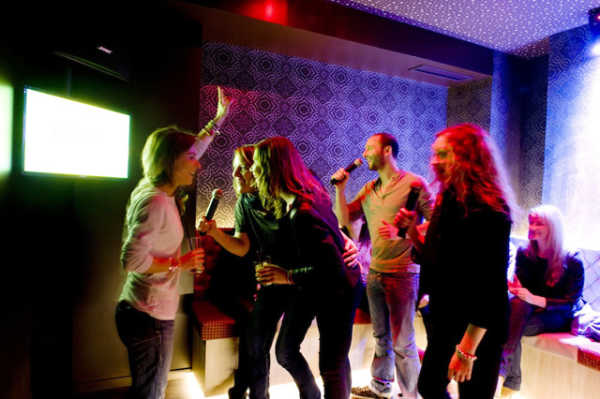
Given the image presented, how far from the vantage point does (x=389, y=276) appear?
232cm

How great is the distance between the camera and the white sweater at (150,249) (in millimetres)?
1452

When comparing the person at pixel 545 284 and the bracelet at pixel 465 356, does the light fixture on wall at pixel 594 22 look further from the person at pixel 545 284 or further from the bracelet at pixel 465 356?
the bracelet at pixel 465 356

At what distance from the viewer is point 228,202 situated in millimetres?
3420

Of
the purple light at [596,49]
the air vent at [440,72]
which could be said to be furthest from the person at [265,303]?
the purple light at [596,49]

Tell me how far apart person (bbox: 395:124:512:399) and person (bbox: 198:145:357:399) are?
1.70 ft

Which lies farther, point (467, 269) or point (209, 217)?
point (209, 217)

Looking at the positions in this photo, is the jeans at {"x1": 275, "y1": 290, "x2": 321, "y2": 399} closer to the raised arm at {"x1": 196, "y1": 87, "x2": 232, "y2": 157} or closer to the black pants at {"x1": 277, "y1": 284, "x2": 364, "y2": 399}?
the black pants at {"x1": 277, "y1": 284, "x2": 364, "y2": 399}

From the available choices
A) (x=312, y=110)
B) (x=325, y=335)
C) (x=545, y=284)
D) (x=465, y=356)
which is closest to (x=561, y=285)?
(x=545, y=284)

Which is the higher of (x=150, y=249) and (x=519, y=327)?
(x=150, y=249)

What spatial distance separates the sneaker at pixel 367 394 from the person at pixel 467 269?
0.99 meters

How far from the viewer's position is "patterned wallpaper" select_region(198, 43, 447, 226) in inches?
132

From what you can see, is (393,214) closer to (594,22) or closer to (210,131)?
(210,131)

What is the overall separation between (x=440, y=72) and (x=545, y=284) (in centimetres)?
232

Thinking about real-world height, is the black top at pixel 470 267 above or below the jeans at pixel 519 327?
above
